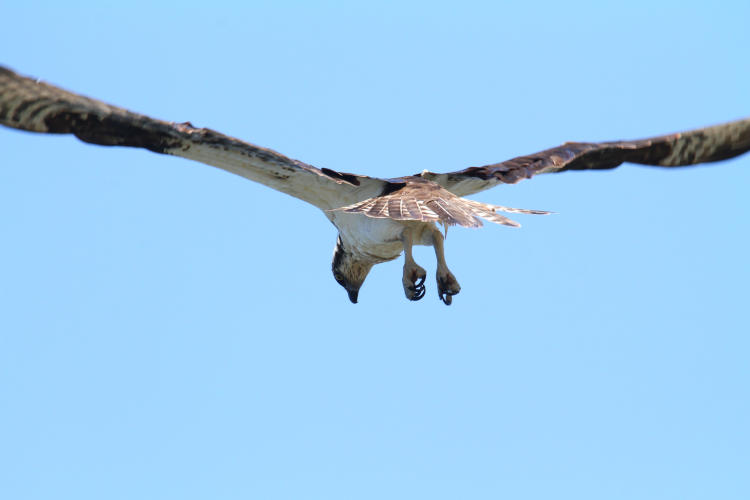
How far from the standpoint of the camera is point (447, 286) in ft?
30.9

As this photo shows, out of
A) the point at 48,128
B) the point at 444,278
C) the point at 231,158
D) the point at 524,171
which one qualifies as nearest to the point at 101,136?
the point at 48,128

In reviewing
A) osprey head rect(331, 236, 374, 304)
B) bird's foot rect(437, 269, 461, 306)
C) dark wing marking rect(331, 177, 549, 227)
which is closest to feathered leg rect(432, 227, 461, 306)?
bird's foot rect(437, 269, 461, 306)

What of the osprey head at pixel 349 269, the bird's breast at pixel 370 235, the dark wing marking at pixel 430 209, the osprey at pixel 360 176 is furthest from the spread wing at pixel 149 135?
the osprey head at pixel 349 269

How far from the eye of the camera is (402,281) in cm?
963

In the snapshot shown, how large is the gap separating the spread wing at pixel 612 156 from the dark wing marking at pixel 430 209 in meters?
0.79

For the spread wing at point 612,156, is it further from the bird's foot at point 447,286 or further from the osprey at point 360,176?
the bird's foot at point 447,286

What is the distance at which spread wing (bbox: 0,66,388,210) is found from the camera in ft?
29.2

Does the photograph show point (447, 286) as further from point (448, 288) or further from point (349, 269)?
point (349, 269)

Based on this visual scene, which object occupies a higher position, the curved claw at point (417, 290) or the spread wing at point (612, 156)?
the spread wing at point (612, 156)

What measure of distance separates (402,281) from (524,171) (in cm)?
140

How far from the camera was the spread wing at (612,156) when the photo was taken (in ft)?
33.2

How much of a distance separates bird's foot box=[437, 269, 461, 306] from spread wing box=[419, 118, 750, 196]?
3.12 feet

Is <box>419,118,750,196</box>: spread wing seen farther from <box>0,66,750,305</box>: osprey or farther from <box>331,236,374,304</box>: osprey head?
<box>331,236,374,304</box>: osprey head

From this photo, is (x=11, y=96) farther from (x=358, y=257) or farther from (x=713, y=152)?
(x=713, y=152)
